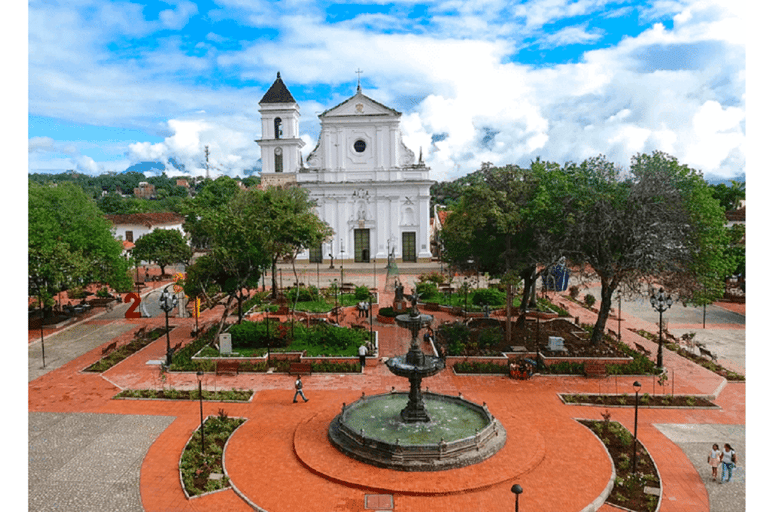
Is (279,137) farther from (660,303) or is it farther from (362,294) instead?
(660,303)

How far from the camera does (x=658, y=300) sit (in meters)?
20.8

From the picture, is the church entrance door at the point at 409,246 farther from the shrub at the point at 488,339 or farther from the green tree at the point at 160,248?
the shrub at the point at 488,339

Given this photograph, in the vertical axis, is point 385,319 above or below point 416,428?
above

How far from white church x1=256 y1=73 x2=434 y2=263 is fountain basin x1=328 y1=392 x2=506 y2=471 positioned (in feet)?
118

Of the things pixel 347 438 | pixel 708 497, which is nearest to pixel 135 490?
pixel 347 438

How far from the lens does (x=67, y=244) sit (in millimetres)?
27500

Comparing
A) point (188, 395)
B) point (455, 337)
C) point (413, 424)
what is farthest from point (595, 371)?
point (188, 395)

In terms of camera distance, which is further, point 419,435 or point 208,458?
point 419,435

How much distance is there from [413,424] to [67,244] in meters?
22.0

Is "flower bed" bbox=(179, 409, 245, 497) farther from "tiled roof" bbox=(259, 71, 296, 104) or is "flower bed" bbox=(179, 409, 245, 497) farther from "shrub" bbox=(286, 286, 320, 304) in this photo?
"tiled roof" bbox=(259, 71, 296, 104)

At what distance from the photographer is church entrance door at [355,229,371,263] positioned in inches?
2157

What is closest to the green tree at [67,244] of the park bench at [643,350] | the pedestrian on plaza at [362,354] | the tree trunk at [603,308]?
the pedestrian on plaza at [362,354]

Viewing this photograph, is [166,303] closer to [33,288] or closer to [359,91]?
[33,288]

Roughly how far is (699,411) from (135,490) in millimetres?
16619
